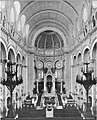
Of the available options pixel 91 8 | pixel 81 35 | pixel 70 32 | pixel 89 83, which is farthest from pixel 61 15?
pixel 89 83

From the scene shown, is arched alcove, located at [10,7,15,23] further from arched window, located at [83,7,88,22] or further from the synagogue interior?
arched window, located at [83,7,88,22]

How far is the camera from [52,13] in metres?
Answer: 27.1

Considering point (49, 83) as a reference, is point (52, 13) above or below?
above

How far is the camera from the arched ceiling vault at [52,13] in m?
22.4

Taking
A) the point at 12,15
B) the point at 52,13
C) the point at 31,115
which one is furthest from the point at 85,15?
the point at 31,115

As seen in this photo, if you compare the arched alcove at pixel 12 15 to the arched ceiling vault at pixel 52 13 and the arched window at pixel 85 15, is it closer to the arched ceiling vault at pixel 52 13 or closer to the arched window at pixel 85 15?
the arched ceiling vault at pixel 52 13

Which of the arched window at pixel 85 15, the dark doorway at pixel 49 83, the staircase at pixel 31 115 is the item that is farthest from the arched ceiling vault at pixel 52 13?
the staircase at pixel 31 115

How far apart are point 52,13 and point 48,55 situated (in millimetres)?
10376

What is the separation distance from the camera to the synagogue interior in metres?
16.3

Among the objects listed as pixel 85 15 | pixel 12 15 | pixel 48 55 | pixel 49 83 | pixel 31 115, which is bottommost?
pixel 31 115

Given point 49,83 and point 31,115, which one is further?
point 49,83

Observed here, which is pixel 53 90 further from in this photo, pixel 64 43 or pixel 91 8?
pixel 91 8

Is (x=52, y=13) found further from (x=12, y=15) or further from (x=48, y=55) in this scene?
(x=48, y=55)

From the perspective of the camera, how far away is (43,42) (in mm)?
35562
